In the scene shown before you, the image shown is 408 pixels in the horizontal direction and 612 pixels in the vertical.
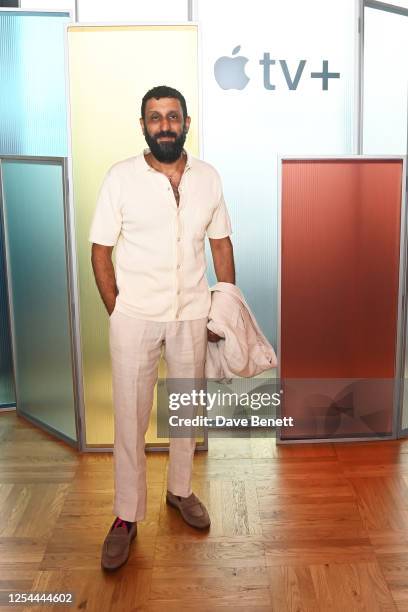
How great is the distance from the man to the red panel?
0.78 meters

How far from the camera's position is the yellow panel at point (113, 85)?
305cm

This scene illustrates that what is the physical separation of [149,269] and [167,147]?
15.2 inches

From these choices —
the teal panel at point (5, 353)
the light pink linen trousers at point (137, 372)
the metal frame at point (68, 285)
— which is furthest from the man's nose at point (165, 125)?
the teal panel at point (5, 353)

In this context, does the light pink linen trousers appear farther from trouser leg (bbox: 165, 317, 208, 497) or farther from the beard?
the beard

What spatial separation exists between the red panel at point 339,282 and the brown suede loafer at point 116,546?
111 centimetres

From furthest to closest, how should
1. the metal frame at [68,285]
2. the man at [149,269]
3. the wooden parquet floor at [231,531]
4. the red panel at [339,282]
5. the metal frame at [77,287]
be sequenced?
the red panel at [339,282] < the metal frame at [68,285] < the metal frame at [77,287] < the man at [149,269] < the wooden parquet floor at [231,531]

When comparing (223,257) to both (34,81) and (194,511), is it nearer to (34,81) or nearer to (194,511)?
(194,511)

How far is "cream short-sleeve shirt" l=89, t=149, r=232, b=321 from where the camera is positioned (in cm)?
247

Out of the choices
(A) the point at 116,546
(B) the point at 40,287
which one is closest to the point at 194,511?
(A) the point at 116,546

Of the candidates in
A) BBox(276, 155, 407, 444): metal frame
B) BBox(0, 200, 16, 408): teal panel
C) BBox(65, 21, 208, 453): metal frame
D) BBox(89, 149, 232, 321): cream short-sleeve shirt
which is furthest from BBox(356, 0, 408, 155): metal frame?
BBox(0, 200, 16, 408): teal panel

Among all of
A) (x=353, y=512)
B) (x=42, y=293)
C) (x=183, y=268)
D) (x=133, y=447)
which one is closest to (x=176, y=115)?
(x=183, y=268)

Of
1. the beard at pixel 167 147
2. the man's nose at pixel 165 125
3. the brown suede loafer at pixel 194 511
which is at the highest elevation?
the man's nose at pixel 165 125

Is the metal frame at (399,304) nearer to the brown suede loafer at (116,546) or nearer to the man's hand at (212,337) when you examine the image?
the man's hand at (212,337)

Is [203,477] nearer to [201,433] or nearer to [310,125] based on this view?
[201,433]
